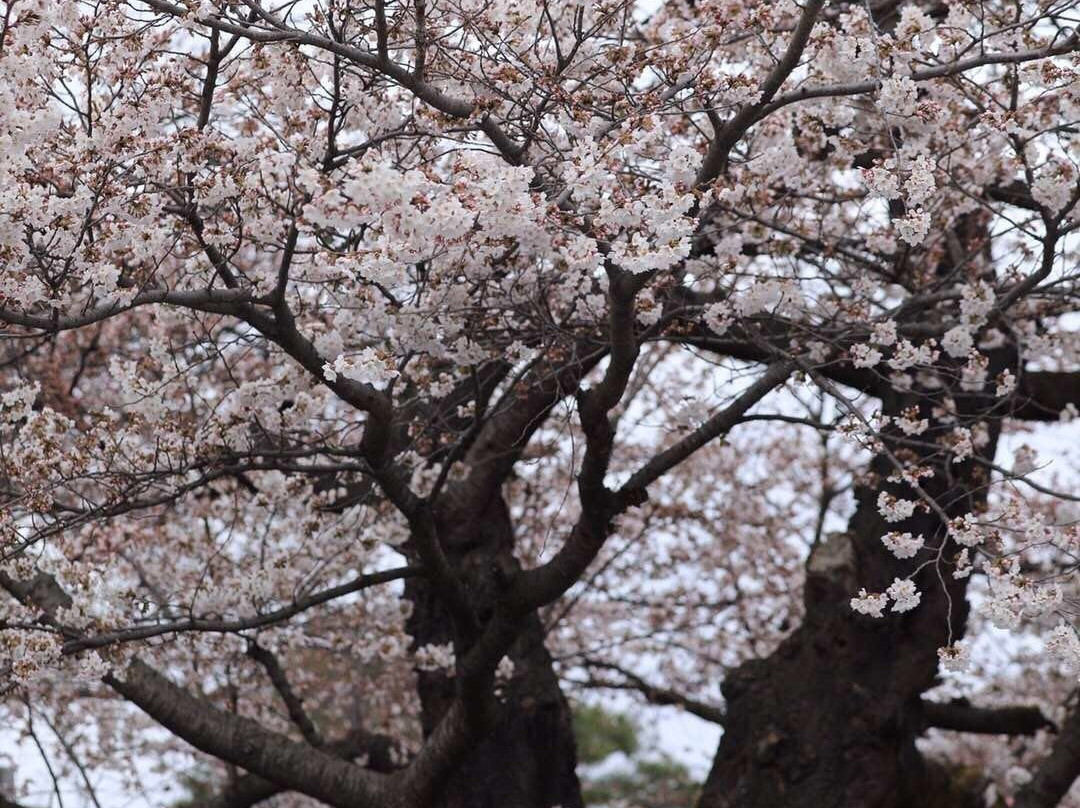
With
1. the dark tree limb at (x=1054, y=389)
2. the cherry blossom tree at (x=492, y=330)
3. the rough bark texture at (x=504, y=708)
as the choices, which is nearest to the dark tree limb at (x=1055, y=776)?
the cherry blossom tree at (x=492, y=330)

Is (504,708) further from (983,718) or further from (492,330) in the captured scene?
(983,718)

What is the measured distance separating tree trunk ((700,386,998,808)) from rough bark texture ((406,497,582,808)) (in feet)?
2.80

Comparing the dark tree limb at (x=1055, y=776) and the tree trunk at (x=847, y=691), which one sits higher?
the tree trunk at (x=847, y=691)

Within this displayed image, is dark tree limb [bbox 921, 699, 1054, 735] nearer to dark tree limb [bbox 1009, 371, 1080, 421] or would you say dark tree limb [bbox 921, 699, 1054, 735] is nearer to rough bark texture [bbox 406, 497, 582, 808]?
dark tree limb [bbox 1009, 371, 1080, 421]

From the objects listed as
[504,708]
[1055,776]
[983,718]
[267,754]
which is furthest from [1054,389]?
[267,754]

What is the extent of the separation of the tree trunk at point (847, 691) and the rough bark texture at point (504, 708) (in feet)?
2.80

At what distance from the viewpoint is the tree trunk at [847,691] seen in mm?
6863

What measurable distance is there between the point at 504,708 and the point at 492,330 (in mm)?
2377

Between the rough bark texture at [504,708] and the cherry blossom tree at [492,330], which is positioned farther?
the rough bark texture at [504,708]

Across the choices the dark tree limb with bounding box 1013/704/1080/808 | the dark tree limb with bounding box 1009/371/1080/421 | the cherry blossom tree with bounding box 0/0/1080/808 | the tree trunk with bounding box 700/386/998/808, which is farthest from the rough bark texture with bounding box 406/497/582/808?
the dark tree limb with bounding box 1009/371/1080/421

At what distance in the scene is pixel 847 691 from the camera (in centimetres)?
696

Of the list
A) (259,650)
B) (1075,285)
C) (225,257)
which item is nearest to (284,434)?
(225,257)

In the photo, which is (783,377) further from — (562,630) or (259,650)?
(562,630)

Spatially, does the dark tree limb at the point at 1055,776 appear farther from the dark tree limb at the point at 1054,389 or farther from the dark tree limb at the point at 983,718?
the dark tree limb at the point at 1054,389
